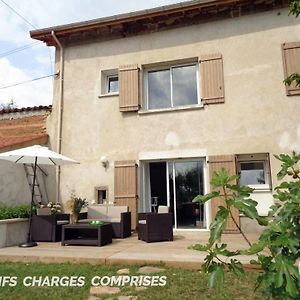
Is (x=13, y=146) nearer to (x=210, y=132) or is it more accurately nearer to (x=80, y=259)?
(x=80, y=259)

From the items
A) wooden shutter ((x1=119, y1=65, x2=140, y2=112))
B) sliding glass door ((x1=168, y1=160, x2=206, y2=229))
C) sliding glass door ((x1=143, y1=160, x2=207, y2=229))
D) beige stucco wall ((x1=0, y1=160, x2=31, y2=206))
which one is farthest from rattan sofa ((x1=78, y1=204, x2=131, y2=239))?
wooden shutter ((x1=119, y1=65, x2=140, y2=112))

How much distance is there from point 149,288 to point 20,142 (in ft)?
22.2

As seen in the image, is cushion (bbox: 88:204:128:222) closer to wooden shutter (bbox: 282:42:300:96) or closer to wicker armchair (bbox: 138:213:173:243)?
wicker armchair (bbox: 138:213:173:243)

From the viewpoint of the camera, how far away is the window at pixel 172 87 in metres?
9.68

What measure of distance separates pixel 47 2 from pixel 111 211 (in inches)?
249

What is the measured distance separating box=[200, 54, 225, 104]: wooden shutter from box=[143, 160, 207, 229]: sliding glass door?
189cm

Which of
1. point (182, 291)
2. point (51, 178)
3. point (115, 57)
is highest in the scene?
point (115, 57)

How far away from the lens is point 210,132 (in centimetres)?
903

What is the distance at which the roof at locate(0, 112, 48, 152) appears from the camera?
10304mm

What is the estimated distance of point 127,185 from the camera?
926cm

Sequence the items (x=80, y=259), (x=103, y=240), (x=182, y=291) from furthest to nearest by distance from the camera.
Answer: (x=103, y=240)
(x=80, y=259)
(x=182, y=291)

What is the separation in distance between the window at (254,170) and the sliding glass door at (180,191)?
45.1 inches

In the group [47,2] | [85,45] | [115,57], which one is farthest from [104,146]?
[47,2]

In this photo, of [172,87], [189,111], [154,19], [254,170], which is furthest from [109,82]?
[254,170]
